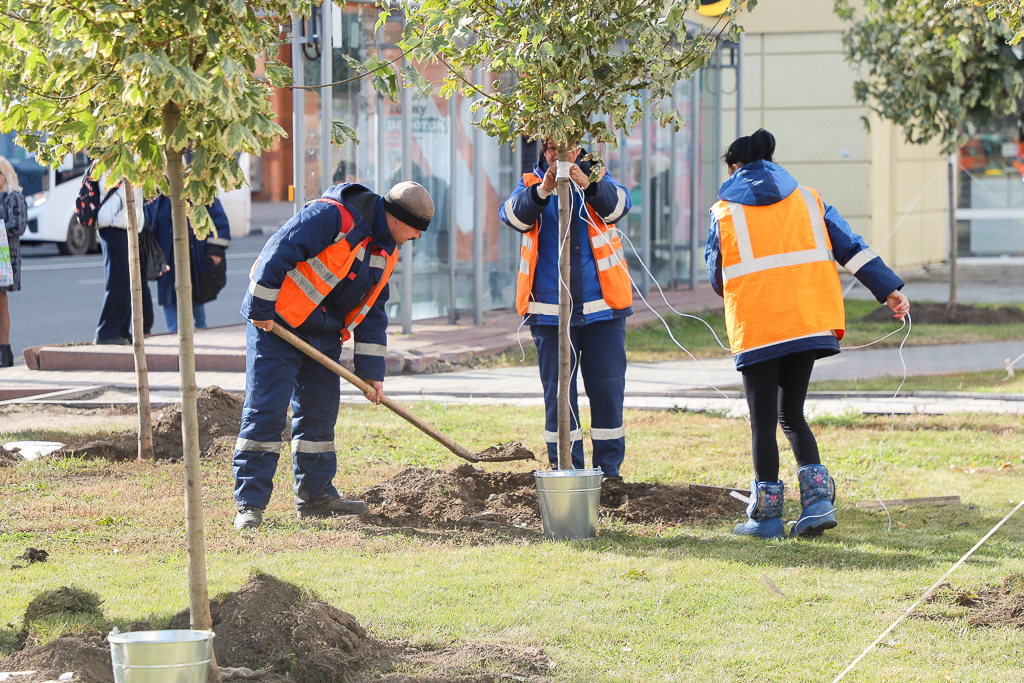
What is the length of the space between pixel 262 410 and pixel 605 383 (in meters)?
1.67

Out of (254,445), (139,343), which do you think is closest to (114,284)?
(139,343)

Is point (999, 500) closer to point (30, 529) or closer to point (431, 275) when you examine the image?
point (30, 529)

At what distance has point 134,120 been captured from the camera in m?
2.83

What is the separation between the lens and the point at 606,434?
5762 mm

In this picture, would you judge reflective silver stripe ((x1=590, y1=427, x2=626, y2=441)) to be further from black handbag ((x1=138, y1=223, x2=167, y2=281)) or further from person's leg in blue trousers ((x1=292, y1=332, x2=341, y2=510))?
black handbag ((x1=138, y1=223, x2=167, y2=281))

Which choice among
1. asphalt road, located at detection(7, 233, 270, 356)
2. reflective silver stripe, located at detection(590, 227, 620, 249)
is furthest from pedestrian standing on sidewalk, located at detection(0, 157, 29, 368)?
reflective silver stripe, located at detection(590, 227, 620, 249)

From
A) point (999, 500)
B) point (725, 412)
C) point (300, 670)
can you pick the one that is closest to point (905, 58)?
point (725, 412)

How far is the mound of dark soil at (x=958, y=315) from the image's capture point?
13078 millimetres

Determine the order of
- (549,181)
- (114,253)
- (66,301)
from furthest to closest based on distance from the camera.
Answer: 1. (66,301)
2. (114,253)
3. (549,181)

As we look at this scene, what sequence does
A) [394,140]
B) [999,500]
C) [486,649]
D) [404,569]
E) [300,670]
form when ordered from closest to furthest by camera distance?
[300,670] < [486,649] < [404,569] < [999,500] < [394,140]

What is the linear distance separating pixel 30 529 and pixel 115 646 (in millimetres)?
2417

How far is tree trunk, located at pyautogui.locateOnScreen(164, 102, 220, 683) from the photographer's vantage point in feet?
9.63

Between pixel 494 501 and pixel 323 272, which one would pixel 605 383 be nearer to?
pixel 494 501

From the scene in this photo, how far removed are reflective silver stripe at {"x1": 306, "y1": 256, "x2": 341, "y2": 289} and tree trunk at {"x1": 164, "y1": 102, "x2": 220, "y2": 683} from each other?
197 cm
